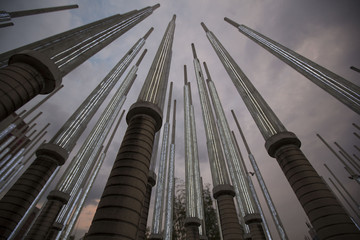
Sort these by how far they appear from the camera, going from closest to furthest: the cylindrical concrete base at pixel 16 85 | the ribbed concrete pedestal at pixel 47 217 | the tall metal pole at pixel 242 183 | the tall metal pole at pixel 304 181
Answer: the cylindrical concrete base at pixel 16 85
the tall metal pole at pixel 304 181
the ribbed concrete pedestal at pixel 47 217
the tall metal pole at pixel 242 183

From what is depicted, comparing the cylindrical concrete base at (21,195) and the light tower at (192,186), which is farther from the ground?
the light tower at (192,186)

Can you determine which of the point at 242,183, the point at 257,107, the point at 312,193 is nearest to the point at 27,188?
the point at 312,193

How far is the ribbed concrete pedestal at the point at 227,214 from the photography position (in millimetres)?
12184

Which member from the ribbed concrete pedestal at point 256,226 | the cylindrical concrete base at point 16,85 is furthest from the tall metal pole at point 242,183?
the cylindrical concrete base at point 16,85

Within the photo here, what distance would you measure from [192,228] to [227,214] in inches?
216

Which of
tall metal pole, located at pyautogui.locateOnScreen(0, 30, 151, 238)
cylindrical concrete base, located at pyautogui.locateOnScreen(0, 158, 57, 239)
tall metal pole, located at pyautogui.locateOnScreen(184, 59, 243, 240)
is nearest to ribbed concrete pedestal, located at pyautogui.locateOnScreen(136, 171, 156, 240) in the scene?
tall metal pole, located at pyautogui.locateOnScreen(184, 59, 243, 240)

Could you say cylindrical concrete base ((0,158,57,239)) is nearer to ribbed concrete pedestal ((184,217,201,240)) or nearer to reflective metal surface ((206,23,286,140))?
ribbed concrete pedestal ((184,217,201,240))

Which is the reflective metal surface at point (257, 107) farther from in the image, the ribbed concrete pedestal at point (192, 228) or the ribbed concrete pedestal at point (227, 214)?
the ribbed concrete pedestal at point (192, 228)

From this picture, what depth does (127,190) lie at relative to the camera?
6.24 m

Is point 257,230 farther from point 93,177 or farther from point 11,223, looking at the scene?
point 93,177

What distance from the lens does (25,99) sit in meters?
7.77

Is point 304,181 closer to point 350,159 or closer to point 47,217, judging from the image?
point 47,217

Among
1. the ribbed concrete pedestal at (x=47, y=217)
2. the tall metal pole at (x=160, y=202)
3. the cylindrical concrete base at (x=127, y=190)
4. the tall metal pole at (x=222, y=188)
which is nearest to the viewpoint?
the cylindrical concrete base at (x=127, y=190)

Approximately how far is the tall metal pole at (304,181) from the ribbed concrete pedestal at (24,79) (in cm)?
1245
